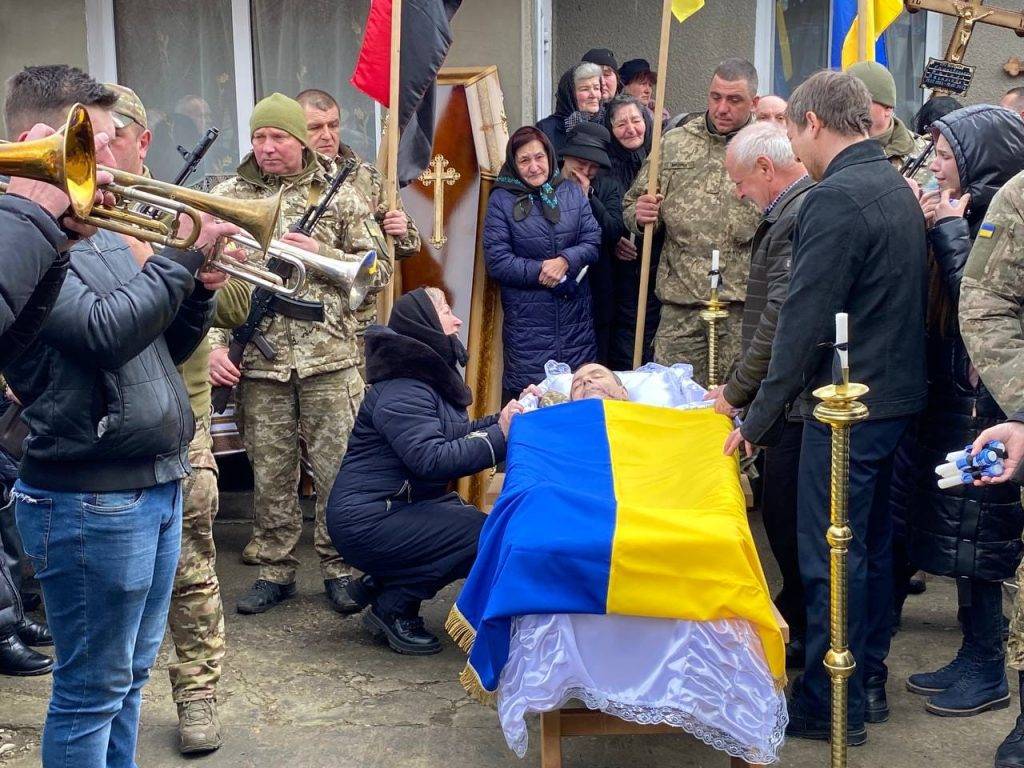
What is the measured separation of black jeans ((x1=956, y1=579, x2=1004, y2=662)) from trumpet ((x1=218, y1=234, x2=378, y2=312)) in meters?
2.57

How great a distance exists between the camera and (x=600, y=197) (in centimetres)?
688

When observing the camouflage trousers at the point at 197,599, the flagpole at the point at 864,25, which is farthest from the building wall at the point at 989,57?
the camouflage trousers at the point at 197,599

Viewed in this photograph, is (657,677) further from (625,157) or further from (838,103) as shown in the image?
(625,157)

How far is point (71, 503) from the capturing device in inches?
127

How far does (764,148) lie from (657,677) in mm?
2137

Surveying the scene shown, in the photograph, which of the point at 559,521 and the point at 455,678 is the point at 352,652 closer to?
the point at 455,678

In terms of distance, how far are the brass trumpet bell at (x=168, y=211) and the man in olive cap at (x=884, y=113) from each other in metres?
3.33

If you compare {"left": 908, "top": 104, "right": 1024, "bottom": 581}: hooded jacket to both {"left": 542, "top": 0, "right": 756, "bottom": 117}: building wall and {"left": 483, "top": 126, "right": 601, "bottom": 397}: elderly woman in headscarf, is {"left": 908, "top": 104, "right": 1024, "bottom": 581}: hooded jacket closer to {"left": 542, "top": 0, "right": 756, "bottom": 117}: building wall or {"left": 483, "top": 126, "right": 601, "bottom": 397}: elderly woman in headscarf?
{"left": 483, "top": 126, "right": 601, "bottom": 397}: elderly woman in headscarf

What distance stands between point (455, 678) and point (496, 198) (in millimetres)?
2764

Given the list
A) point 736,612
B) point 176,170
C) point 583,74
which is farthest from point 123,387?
point 176,170

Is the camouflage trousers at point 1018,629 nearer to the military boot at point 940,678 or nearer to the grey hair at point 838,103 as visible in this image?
the military boot at point 940,678

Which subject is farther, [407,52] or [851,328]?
[407,52]

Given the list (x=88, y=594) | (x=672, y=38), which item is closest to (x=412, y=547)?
(x=88, y=594)

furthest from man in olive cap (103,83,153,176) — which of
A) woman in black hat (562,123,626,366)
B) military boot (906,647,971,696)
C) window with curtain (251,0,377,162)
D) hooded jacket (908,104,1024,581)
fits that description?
window with curtain (251,0,377,162)
